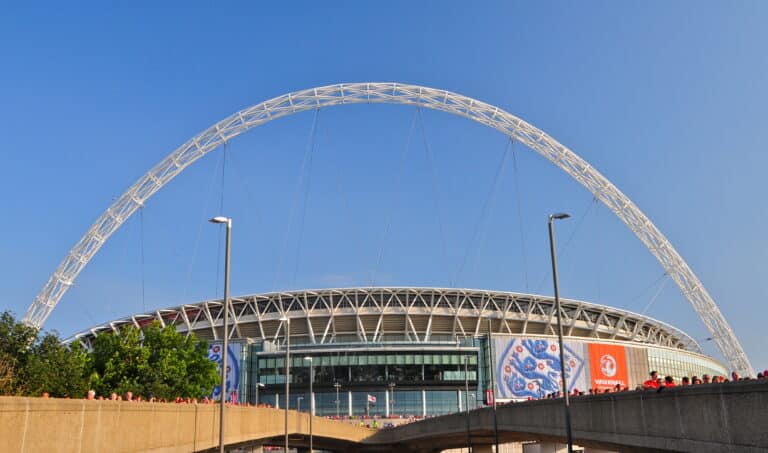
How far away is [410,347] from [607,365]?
3117 centimetres

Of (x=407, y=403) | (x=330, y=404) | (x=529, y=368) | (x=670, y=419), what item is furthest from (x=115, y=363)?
(x=529, y=368)

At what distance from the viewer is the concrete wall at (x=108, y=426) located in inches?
691

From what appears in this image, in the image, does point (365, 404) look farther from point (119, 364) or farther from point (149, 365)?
point (119, 364)

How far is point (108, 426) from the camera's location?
22.6 m

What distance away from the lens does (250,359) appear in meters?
124

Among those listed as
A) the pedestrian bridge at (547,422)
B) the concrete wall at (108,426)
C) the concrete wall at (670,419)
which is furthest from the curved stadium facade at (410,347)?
the concrete wall at (108,426)

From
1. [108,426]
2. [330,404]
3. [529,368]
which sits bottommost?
[108,426]

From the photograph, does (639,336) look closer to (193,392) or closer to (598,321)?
(598,321)

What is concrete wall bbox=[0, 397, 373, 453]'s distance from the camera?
17547 millimetres

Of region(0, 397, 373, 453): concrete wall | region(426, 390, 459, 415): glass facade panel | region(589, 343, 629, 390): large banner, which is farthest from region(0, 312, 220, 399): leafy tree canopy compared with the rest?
region(589, 343, 629, 390): large banner

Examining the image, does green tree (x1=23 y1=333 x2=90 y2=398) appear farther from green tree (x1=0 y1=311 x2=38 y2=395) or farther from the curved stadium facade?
the curved stadium facade

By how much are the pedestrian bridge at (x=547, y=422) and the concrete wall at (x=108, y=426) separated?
2 centimetres

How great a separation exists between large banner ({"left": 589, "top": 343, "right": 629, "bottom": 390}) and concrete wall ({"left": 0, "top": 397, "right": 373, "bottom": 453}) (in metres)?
88.5

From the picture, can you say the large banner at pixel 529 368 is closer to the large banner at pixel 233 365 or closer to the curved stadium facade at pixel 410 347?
the curved stadium facade at pixel 410 347
